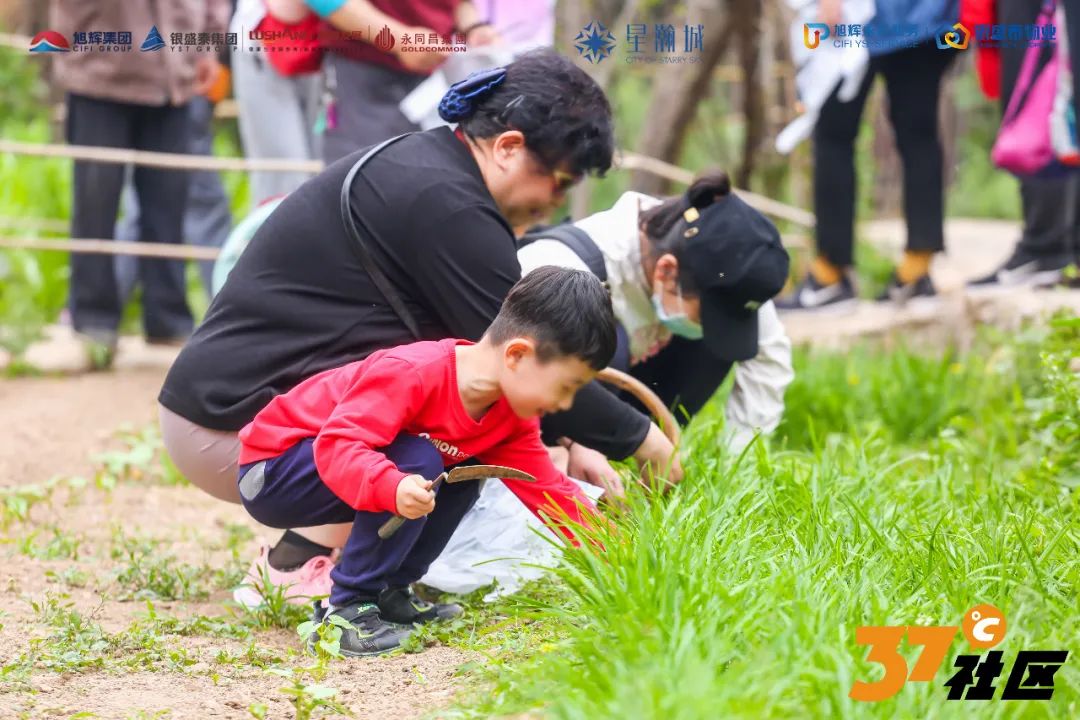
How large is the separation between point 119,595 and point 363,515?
31.0 inches

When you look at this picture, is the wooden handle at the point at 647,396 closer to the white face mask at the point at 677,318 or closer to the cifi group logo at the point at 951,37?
the white face mask at the point at 677,318

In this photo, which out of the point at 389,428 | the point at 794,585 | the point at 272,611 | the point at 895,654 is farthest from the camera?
the point at 272,611

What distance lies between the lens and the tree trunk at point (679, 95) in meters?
6.52

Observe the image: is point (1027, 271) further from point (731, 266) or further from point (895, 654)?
point (895, 654)

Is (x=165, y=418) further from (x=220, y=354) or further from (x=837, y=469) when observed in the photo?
(x=837, y=469)

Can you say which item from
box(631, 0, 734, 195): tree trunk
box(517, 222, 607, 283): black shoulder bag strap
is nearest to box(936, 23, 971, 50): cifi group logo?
box(631, 0, 734, 195): tree trunk

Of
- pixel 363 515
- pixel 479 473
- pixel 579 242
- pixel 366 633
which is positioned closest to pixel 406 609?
pixel 366 633

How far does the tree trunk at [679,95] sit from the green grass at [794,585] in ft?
9.90

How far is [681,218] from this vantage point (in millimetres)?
3293

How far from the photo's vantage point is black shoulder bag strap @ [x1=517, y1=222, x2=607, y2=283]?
3289 mm

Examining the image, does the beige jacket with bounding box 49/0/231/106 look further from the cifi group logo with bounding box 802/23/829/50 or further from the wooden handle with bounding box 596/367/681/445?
the wooden handle with bounding box 596/367/681/445

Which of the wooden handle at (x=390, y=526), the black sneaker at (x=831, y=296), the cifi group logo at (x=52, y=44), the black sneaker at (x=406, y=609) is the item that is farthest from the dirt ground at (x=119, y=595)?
the black sneaker at (x=831, y=296)

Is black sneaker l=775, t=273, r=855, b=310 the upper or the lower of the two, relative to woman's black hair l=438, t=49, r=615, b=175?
lower

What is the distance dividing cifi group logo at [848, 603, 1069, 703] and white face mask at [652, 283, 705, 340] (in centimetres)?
125
